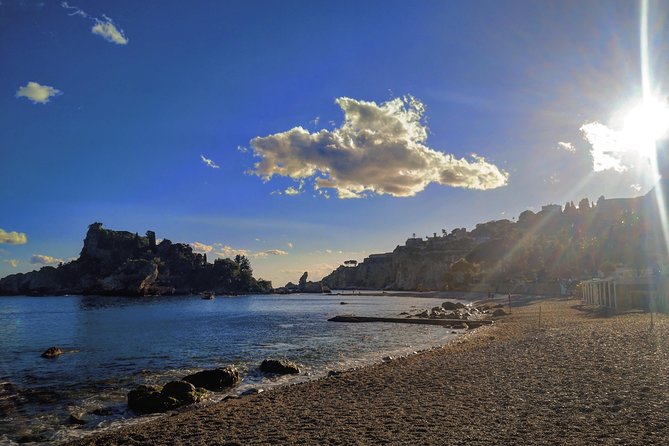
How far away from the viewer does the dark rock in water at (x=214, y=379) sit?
59.3 ft

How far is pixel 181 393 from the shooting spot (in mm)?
15695

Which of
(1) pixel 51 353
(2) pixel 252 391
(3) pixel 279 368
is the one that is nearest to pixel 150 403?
(2) pixel 252 391

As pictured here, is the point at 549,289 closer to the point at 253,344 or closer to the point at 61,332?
the point at 253,344

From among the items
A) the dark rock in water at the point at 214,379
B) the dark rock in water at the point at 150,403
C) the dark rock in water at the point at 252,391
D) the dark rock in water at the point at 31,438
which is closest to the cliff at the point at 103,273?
the dark rock in water at the point at 214,379

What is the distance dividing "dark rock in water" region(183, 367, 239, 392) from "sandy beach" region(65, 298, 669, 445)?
9.78ft

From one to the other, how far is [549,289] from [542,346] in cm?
7661

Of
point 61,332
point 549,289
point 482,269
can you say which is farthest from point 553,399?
point 482,269

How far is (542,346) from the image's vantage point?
22531mm

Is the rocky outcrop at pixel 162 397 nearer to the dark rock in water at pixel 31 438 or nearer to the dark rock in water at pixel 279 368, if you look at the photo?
the dark rock in water at pixel 31 438

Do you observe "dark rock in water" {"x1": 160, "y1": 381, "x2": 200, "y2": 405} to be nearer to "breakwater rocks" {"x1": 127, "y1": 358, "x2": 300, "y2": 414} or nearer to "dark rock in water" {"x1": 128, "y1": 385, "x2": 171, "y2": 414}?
"breakwater rocks" {"x1": 127, "y1": 358, "x2": 300, "y2": 414}

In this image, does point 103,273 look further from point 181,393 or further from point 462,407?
point 462,407

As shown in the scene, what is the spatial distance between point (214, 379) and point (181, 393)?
2699 mm

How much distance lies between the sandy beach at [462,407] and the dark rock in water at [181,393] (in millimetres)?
1350

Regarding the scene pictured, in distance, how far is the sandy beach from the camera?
30.4 feet
